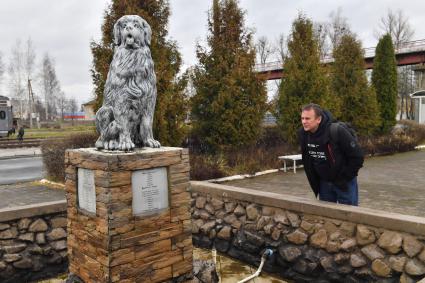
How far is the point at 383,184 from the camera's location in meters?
9.10

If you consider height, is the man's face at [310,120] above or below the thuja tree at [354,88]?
below

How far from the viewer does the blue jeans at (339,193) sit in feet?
15.3

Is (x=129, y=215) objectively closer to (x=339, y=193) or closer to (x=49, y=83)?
(x=339, y=193)

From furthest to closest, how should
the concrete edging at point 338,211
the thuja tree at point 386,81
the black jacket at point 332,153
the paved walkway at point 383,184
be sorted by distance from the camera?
the thuja tree at point 386,81 < the paved walkway at point 383,184 < the black jacket at point 332,153 < the concrete edging at point 338,211

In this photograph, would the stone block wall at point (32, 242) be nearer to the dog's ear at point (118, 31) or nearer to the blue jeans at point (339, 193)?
the dog's ear at point (118, 31)

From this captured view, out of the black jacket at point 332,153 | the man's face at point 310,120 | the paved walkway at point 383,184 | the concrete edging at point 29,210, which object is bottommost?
the paved walkway at point 383,184

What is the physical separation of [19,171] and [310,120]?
12.5 metres

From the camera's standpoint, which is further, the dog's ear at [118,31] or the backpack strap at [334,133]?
the backpack strap at [334,133]

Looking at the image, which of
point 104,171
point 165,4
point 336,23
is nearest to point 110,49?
point 165,4

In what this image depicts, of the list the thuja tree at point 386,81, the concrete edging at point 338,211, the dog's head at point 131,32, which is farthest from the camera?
the thuja tree at point 386,81

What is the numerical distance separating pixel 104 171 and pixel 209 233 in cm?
280

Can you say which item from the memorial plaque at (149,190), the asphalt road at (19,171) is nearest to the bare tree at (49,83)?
the asphalt road at (19,171)

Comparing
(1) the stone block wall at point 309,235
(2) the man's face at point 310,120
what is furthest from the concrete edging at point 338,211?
(2) the man's face at point 310,120

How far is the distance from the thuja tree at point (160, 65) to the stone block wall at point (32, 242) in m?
4.84
